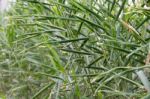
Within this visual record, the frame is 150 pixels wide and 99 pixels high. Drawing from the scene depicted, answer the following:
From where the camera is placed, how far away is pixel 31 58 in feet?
6.33

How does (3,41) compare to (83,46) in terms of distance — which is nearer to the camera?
(83,46)

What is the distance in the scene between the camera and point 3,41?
88.3 inches

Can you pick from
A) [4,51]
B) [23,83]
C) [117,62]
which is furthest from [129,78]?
[4,51]

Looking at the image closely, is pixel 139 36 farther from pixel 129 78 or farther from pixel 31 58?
pixel 31 58

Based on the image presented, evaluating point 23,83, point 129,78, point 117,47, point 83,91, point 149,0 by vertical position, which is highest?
point 149,0

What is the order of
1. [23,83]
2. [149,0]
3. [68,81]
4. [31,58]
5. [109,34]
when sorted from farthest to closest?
1. [23,83]
2. [31,58]
3. [68,81]
4. [109,34]
5. [149,0]

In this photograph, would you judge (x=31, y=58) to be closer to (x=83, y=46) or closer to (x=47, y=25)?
(x=47, y=25)

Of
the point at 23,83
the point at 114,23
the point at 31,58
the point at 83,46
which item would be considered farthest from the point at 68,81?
the point at 23,83

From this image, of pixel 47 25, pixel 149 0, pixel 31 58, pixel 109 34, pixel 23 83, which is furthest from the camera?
pixel 23 83

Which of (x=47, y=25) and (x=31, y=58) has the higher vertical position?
(x=47, y=25)

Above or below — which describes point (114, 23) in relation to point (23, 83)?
above

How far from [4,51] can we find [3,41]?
7 centimetres

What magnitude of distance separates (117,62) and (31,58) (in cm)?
74

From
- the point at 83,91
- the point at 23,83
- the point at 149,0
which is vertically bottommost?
the point at 23,83
